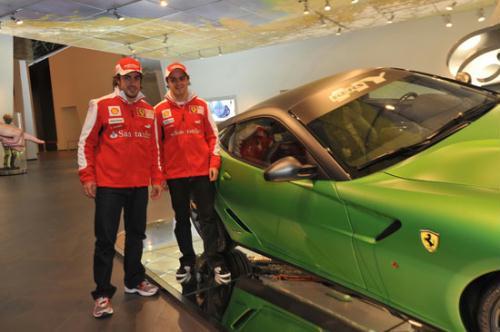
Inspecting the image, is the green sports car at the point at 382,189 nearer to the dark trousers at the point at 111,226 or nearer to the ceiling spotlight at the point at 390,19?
the dark trousers at the point at 111,226

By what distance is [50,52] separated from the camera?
62.2 feet

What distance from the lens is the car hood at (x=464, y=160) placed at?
171 cm

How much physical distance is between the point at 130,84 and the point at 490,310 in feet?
7.16

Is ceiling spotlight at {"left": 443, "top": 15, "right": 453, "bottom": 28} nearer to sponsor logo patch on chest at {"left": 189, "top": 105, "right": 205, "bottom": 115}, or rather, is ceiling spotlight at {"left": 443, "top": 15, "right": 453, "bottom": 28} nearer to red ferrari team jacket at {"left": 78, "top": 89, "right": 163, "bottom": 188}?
sponsor logo patch on chest at {"left": 189, "top": 105, "right": 205, "bottom": 115}

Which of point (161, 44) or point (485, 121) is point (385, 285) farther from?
point (161, 44)

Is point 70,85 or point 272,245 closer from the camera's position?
point 272,245

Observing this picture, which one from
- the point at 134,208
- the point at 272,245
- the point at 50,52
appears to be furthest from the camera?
the point at 50,52

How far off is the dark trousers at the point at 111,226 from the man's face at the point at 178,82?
0.70 metres

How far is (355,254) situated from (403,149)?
0.57 meters

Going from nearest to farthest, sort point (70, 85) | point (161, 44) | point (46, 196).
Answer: point (46, 196) → point (161, 44) → point (70, 85)

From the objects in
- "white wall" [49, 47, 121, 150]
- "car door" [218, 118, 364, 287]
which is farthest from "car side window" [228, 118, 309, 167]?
"white wall" [49, 47, 121, 150]

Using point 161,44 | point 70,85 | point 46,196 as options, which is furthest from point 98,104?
point 70,85

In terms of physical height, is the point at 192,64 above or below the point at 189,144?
above

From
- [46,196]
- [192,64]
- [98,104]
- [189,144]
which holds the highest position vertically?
[192,64]
